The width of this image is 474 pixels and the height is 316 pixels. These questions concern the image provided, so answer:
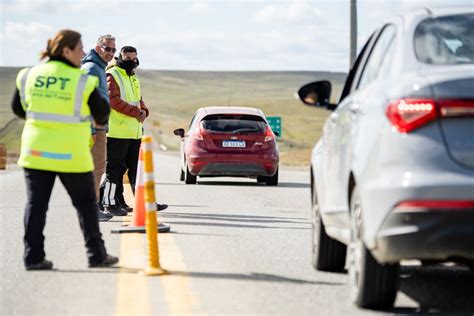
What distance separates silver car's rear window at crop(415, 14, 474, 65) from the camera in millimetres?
7855

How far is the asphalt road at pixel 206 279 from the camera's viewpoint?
7.98 meters

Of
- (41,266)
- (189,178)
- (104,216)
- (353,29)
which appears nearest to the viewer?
(41,266)

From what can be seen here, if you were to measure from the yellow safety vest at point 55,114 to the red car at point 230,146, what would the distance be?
43.1 ft

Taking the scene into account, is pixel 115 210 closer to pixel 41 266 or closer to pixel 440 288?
pixel 41 266

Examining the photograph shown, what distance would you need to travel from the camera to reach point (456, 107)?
23.3 feet

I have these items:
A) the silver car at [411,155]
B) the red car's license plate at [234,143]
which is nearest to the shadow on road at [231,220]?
the silver car at [411,155]

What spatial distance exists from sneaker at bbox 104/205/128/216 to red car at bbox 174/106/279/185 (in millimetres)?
7895

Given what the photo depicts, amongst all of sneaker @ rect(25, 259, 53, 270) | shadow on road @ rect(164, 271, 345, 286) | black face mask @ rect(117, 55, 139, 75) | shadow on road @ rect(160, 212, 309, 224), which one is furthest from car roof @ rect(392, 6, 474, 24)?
black face mask @ rect(117, 55, 139, 75)

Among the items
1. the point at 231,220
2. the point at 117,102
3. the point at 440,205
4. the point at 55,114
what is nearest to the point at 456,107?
the point at 440,205

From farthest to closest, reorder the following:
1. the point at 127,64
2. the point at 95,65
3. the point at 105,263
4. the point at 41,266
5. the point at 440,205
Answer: the point at 127,64 → the point at 95,65 → the point at 105,263 → the point at 41,266 → the point at 440,205

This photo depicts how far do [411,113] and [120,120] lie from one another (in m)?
8.27

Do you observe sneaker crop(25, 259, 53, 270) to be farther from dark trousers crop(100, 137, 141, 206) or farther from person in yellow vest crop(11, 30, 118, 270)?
dark trousers crop(100, 137, 141, 206)

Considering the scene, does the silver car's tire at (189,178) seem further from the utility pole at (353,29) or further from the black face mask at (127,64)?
the utility pole at (353,29)

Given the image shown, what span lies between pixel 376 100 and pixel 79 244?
5.02 m
